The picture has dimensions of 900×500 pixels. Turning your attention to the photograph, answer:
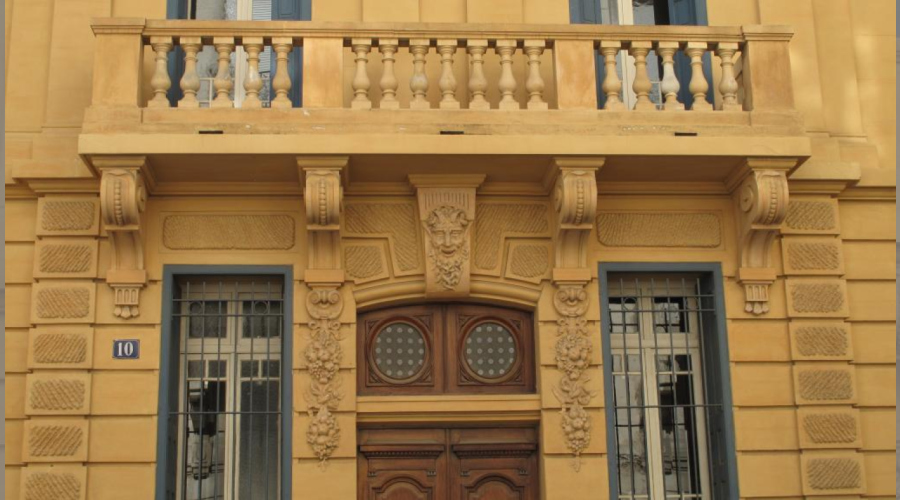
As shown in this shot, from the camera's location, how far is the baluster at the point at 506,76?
30.0ft

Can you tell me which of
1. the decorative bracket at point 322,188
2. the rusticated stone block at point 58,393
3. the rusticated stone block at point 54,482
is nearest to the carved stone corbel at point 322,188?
the decorative bracket at point 322,188

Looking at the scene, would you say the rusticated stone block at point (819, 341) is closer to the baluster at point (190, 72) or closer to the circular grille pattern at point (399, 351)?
the circular grille pattern at point (399, 351)

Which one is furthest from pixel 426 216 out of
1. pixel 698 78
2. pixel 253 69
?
pixel 698 78

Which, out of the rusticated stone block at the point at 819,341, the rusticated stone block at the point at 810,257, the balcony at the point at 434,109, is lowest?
the rusticated stone block at the point at 819,341

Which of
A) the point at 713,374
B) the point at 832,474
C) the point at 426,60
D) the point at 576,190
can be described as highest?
the point at 426,60

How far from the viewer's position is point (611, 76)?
9.33m

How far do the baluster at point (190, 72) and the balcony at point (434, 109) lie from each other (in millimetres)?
12

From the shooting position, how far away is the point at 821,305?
947 cm

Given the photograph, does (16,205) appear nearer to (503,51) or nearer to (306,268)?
(306,268)

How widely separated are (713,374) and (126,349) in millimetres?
4843

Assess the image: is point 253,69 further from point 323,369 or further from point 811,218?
point 811,218

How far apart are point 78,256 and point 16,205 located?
29.1 inches

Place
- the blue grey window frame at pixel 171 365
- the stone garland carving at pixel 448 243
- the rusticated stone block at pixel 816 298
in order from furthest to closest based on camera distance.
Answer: the rusticated stone block at pixel 816 298 → the stone garland carving at pixel 448 243 → the blue grey window frame at pixel 171 365

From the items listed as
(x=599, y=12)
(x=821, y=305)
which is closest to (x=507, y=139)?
(x=599, y=12)
